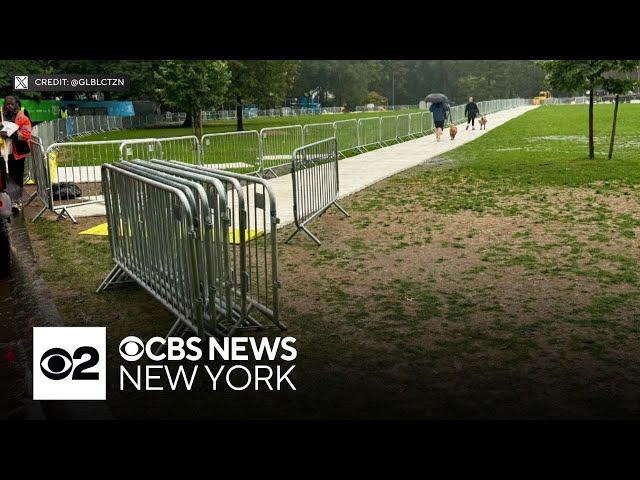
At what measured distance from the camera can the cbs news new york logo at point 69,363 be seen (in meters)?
4.50

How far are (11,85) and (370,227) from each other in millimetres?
45795

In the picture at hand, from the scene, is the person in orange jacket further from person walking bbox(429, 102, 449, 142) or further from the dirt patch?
person walking bbox(429, 102, 449, 142)

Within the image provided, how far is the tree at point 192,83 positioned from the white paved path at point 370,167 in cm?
1083

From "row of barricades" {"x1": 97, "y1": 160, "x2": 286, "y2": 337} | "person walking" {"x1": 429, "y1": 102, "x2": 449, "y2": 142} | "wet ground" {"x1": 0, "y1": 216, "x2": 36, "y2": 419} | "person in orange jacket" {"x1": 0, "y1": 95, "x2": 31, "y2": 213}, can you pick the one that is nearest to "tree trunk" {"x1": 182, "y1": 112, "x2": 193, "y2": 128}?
"person walking" {"x1": 429, "y1": 102, "x2": 449, "y2": 142}

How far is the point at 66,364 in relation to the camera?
16.3 ft

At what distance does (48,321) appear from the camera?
5922 millimetres

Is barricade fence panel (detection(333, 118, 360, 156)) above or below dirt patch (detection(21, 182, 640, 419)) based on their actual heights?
above

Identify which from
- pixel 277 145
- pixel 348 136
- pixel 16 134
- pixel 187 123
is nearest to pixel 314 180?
pixel 16 134

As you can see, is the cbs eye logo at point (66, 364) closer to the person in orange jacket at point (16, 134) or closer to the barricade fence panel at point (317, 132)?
the person in orange jacket at point (16, 134)

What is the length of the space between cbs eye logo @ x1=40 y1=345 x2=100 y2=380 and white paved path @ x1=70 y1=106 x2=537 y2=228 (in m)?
5.24

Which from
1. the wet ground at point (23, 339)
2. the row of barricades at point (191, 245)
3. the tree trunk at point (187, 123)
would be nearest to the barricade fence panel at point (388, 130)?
the wet ground at point (23, 339)

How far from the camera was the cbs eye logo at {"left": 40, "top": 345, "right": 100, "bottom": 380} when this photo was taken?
4.78 m
